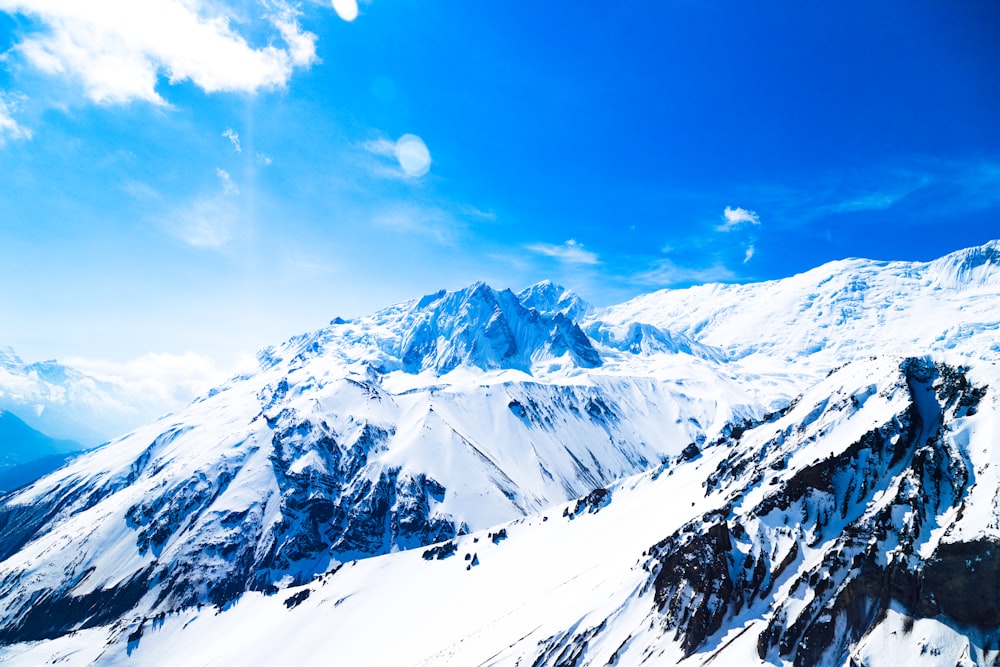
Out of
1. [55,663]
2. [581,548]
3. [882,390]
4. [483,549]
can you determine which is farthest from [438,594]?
[55,663]

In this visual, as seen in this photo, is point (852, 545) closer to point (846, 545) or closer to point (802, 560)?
point (846, 545)

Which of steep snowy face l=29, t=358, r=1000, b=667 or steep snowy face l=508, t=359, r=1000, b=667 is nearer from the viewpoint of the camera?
steep snowy face l=508, t=359, r=1000, b=667

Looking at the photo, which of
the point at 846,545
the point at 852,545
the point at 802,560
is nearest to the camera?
the point at 852,545

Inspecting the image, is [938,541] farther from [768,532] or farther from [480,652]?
[480,652]

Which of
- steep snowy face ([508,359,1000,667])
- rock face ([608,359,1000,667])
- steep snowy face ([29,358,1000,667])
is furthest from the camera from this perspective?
rock face ([608,359,1000,667])

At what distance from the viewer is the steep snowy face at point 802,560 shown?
161ft

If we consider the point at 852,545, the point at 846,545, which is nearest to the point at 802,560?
the point at 846,545

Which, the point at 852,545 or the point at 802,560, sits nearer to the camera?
the point at 852,545

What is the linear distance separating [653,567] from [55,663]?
745 ft

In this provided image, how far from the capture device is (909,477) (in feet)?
199

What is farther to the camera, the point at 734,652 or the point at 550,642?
the point at 550,642

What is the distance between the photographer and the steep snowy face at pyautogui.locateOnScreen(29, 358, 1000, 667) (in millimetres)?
49156

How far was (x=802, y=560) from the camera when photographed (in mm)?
63656

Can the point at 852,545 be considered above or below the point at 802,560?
above
